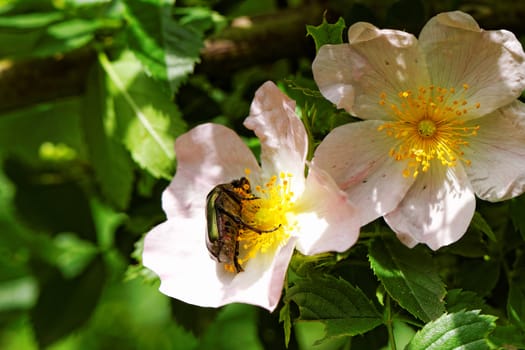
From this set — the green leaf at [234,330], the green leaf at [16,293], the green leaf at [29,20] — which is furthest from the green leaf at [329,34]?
the green leaf at [234,330]

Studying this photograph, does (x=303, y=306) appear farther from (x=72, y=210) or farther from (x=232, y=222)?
(x=72, y=210)

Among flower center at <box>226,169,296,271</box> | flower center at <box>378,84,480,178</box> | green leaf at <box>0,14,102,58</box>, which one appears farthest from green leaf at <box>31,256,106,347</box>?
flower center at <box>378,84,480,178</box>

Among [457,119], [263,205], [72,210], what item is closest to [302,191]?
[263,205]

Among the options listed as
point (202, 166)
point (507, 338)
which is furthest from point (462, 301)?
point (202, 166)

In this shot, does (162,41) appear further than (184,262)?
Yes

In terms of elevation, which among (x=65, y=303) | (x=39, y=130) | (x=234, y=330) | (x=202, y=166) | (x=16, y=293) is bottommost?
(x=234, y=330)

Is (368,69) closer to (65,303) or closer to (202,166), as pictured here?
(202,166)
